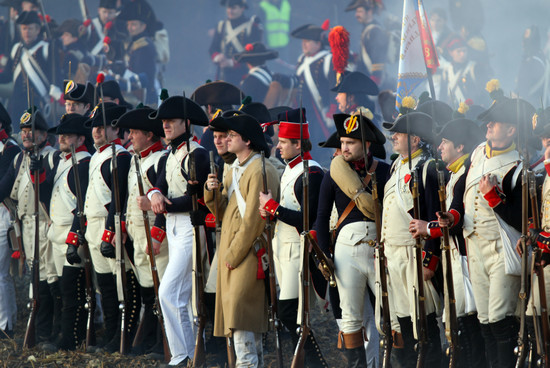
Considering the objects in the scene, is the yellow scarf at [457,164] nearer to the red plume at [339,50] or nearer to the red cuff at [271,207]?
the red cuff at [271,207]

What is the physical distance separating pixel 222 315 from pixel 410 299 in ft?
4.62

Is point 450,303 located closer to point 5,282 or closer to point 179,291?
point 179,291

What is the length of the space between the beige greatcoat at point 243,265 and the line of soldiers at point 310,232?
1 cm

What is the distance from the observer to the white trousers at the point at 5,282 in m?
8.58

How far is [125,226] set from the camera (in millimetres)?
7461

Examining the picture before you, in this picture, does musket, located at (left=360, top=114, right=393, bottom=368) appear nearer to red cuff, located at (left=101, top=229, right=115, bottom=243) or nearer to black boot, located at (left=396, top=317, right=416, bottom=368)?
black boot, located at (left=396, top=317, right=416, bottom=368)

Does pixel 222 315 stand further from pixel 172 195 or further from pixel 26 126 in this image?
pixel 26 126

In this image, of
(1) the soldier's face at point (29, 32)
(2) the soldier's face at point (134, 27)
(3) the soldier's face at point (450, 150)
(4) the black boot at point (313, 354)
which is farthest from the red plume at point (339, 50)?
(2) the soldier's face at point (134, 27)

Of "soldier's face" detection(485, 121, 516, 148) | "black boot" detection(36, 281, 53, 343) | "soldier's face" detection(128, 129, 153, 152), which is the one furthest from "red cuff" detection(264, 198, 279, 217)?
"black boot" detection(36, 281, 53, 343)

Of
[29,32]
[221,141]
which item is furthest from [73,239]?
[29,32]

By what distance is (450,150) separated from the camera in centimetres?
607

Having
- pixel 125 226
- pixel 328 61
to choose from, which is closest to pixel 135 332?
pixel 125 226

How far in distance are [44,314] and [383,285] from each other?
158 inches

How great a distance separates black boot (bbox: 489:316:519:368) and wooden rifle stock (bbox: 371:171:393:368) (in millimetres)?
695
